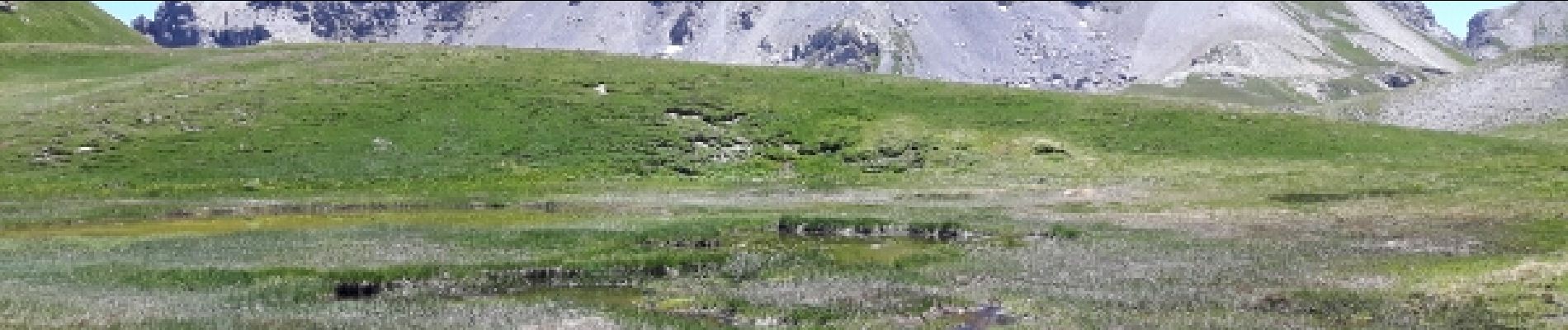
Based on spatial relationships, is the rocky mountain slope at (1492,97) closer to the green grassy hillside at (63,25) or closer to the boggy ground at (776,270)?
the boggy ground at (776,270)

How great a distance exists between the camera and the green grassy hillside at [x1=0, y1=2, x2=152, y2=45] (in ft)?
491

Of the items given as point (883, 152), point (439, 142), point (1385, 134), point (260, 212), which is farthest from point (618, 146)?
point (1385, 134)

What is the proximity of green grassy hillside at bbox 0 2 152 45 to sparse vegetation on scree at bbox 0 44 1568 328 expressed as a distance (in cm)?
4085

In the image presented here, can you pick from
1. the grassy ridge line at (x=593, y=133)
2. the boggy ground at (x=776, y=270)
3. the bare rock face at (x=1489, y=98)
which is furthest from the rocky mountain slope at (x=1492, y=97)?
the boggy ground at (x=776, y=270)

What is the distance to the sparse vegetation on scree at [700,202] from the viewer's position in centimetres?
3531

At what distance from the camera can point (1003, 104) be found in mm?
99125

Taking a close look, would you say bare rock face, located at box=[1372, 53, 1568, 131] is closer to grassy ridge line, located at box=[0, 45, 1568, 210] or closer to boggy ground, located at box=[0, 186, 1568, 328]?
grassy ridge line, located at box=[0, 45, 1568, 210]

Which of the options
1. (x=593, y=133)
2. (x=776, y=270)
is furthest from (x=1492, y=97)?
(x=776, y=270)

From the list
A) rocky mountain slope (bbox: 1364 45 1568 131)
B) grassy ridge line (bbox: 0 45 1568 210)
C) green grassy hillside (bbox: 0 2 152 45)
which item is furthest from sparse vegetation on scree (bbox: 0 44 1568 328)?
green grassy hillside (bbox: 0 2 152 45)

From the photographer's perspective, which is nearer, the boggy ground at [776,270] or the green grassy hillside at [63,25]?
the boggy ground at [776,270]

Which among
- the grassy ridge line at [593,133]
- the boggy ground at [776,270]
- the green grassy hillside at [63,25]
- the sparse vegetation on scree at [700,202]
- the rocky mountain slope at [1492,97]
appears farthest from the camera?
the green grassy hillside at [63,25]

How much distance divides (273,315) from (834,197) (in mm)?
42120

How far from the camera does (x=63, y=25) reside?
6373 inches

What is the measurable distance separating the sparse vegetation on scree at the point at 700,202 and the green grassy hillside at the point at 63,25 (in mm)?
40853
